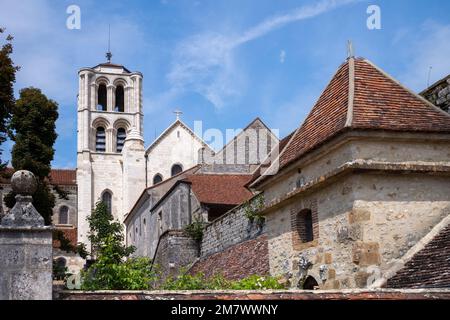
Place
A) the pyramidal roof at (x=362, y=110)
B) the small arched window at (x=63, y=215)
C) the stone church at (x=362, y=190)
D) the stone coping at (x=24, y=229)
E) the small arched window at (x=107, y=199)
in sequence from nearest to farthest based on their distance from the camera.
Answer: the stone coping at (x=24, y=229)
the stone church at (x=362, y=190)
the pyramidal roof at (x=362, y=110)
the small arched window at (x=107, y=199)
the small arched window at (x=63, y=215)

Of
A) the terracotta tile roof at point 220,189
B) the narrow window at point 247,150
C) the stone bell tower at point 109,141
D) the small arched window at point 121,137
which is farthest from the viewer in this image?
the small arched window at point 121,137

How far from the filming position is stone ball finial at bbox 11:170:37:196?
30.3ft

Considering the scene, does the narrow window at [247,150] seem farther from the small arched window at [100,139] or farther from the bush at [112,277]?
the small arched window at [100,139]

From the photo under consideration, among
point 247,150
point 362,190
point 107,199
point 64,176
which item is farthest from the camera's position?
point 64,176

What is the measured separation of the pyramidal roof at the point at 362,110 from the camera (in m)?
13.4

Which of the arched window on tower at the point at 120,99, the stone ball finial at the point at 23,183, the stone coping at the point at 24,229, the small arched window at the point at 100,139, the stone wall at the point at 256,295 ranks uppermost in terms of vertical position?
the arched window on tower at the point at 120,99

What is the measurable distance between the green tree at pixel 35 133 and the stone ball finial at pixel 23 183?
879 inches

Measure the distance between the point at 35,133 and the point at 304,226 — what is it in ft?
65.5

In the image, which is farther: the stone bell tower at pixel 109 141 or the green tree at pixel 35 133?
the stone bell tower at pixel 109 141

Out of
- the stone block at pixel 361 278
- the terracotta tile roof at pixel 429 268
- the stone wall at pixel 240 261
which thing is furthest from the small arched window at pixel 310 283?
the stone wall at pixel 240 261

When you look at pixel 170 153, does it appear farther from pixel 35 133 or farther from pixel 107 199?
pixel 35 133

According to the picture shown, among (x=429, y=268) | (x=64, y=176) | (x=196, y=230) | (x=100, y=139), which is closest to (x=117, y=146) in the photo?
(x=100, y=139)

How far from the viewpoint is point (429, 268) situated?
38.7 ft
